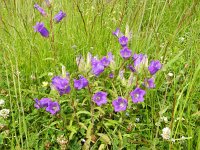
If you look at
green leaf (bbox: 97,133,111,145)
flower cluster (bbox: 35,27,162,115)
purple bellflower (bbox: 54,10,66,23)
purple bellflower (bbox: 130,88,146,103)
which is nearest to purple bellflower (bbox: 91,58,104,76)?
flower cluster (bbox: 35,27,162,115)

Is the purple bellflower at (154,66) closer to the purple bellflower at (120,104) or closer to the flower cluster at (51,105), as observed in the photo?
the purple bellflower at (120,104)

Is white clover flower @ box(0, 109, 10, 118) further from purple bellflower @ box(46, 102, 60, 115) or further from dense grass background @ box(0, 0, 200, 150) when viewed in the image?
purple bellflower @ box(46, 102, 60, 115)

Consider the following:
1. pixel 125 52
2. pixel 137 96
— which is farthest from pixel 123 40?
pixel 137 96

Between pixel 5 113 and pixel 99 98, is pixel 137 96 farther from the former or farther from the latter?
pixel 5 113

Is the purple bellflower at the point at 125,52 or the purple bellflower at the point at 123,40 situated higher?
the purple bellflower at the point at 123,40

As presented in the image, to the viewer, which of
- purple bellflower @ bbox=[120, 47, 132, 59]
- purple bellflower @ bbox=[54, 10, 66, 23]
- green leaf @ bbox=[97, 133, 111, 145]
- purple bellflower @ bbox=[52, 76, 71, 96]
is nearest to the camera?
purple bellflower @ bbox=[52, 76, 71, 96]

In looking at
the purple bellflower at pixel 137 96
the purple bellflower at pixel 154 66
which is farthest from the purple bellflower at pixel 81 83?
the purple bellflower at pixel 154 66

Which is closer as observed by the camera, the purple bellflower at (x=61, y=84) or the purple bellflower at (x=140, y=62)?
the purple bellflower at (x=61, y=84)
